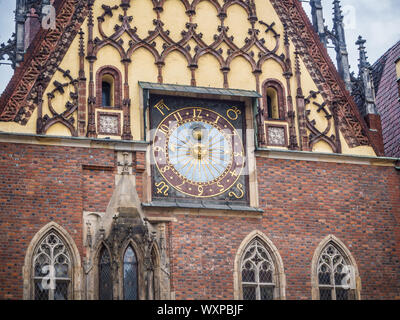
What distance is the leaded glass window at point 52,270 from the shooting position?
18.1 metres

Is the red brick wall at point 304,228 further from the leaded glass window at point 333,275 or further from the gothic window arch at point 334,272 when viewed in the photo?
the leaded glass window at point 333,275

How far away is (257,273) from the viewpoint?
1933cm

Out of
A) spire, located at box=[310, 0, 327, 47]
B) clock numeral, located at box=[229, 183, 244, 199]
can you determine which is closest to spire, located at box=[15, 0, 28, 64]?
clock numeral, located at box=[229, 183, 244, 199]

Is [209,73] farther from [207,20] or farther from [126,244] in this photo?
Answer: [126,244]

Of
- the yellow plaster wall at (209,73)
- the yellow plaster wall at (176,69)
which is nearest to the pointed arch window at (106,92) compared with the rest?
the yellow plaster wall at (176,69)

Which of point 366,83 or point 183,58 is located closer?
point 183,58

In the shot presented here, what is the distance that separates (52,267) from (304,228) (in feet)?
15.9

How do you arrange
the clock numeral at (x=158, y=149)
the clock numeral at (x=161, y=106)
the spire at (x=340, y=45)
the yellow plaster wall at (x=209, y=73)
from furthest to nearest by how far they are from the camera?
the spire at (x=340, y=45) < the yellow plaster wall at (x=209, y=73) < the clock numeral at (x=161, y=106) < the clock numeral at (x=158, y=149)

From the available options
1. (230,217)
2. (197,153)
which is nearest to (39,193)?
(197,153)

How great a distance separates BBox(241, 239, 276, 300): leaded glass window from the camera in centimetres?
1922

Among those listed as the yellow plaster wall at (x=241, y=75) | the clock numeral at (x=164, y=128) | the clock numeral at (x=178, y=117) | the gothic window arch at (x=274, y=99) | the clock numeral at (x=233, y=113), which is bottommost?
the clock numeral at (x=164, y=128)

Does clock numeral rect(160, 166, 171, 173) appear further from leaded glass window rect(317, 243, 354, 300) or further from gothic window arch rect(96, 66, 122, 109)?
leaded glass window rect(317, 243, 354, 300)

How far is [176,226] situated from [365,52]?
590cm

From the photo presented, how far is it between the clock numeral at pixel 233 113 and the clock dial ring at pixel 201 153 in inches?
5.9
